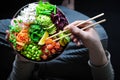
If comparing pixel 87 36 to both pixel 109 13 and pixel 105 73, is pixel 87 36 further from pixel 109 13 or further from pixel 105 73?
pixel 109 13

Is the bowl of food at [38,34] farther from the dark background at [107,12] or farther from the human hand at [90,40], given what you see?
the dark background at [107,12]

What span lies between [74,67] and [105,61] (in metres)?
0.20

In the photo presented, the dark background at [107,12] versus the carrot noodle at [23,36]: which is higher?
the carrot noodle at [23,36]

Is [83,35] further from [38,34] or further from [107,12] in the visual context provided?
[107,12]

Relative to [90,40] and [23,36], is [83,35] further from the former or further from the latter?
[23,36]

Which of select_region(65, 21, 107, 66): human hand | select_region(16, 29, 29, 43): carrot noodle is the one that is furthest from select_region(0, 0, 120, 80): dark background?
select_region(16, 29, 29, 43): carrot noodle

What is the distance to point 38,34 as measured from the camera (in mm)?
825

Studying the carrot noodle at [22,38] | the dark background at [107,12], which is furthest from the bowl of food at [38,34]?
the dark background at [107,12]

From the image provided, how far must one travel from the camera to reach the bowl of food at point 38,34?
819mm

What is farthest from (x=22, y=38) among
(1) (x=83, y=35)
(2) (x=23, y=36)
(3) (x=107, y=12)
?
(3) (x=107, y=12)

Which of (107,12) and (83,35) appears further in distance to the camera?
(107,12)

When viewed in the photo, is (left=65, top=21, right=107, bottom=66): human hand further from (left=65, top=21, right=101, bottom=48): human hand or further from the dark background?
the dark background

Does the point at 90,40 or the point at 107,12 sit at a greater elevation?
the point at 90,40

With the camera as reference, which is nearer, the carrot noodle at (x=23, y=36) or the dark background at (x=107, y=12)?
the carrot noodle at (x=23, y=36)
